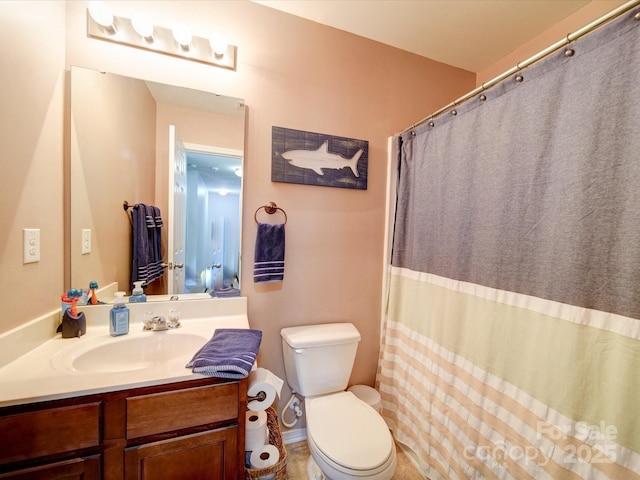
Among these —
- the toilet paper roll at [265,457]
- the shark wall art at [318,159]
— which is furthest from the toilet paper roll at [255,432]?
the shark wall art at [318,159]

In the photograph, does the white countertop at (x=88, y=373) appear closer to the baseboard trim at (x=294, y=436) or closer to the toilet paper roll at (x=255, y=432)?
the toilet paper roll at (x=255, y=432)

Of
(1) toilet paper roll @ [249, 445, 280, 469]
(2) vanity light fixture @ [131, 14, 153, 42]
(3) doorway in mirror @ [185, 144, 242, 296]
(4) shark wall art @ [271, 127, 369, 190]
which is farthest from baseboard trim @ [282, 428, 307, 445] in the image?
(2) vanity light fixture @ [131, 14, 153, 42]

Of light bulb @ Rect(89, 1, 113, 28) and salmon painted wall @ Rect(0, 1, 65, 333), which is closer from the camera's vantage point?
salmon painted wall @ Rect(0, 1, 65, 333)

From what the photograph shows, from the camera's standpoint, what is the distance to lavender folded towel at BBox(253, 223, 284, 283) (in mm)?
1416

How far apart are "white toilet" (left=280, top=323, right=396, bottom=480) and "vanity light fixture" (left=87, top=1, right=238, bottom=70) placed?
1529 mm

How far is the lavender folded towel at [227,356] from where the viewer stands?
868 millimetres

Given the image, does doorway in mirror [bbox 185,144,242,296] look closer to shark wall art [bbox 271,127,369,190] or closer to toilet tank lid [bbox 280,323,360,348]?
shark wall art [bbox 271,127,369,190]

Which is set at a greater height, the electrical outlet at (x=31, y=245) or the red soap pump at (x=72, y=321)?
the electrical outlet at (x=31, y=245)

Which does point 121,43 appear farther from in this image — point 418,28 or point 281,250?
point 418,28

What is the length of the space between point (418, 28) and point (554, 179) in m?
1.25

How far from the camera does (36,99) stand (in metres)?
0.99

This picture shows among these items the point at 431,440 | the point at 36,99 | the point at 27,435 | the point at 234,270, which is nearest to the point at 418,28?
the point at 234,270

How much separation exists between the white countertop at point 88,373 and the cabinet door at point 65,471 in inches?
8.3

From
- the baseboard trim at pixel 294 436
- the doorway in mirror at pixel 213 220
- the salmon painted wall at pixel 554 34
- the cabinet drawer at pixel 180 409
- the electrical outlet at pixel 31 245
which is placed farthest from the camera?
the baseboard trim at pixel 294 436
